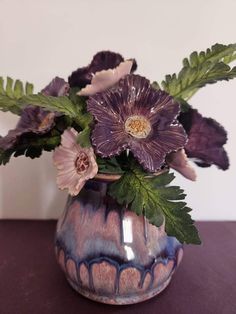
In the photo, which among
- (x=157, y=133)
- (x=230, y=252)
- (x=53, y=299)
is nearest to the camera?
(x=157, y=133)

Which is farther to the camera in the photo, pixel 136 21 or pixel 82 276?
pixel 136 21

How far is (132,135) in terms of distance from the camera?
0.45 metres

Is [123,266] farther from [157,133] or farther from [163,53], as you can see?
[163,53]

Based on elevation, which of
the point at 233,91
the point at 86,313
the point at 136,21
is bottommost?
the point at 86,313

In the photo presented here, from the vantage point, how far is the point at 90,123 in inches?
18.2

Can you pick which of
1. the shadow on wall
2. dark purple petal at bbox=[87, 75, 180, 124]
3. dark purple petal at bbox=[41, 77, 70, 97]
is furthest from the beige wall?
dark purple petal at bbox=[87, 75, 180, 124]

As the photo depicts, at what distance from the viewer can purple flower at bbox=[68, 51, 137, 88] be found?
536 mm

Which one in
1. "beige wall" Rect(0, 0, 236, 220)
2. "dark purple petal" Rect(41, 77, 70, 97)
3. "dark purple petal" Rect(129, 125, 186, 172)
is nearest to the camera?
"dark purple petal" Rect(129, 125, 186, 172)

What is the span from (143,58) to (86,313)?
50 cm

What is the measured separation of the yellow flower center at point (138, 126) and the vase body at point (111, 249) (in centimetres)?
8

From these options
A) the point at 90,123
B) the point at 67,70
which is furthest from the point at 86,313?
the point at 67,70

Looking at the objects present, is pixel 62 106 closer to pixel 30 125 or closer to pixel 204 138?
pixel 30 125

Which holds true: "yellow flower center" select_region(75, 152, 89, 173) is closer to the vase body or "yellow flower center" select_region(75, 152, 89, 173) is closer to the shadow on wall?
the vase body

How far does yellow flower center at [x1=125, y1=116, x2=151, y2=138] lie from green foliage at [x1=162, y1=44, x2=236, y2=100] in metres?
0.08
